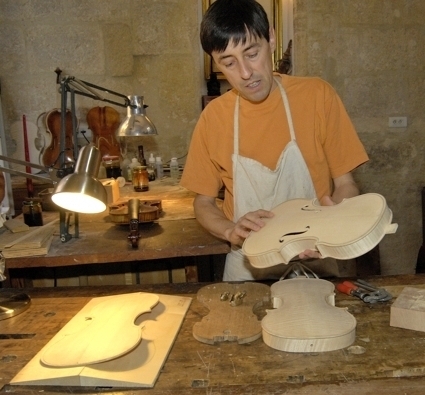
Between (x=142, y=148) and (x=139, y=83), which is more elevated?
(x=139, y=83)

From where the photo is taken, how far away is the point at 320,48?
4.10 meters

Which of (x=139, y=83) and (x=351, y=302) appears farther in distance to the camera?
(x=139, y=83)

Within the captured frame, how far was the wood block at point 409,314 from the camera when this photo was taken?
56.7 inches

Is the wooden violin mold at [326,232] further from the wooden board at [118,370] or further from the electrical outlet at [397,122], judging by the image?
the electrical outlet at [397,122]

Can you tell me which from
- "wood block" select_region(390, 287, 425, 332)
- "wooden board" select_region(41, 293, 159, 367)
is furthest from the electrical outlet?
"wooden board" select_region(41, 293, 159, 367)

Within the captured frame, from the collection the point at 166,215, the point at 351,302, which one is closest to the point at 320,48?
the point at 166,215

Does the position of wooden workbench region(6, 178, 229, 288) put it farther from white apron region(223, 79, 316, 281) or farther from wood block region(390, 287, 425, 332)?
wood block region(390, 287, 425, 332)

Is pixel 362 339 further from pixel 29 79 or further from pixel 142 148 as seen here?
pixel 29 79

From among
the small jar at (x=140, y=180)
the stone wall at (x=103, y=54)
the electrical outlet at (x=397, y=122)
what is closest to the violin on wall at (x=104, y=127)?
the stone wall at (x=103, y=54)

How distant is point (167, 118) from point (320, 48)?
1599mm

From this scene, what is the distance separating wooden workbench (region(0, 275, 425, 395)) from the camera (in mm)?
1217

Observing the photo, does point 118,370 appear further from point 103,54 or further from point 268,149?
point 103,54

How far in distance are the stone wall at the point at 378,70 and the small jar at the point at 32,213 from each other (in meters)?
2.44

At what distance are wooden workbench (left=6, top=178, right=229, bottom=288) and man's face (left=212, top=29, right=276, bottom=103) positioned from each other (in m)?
0.75
